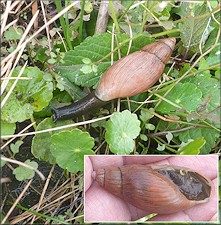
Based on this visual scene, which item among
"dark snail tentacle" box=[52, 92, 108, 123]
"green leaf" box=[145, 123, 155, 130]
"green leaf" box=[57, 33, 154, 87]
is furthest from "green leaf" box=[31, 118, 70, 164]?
"green leaf" box=[145, 123, 155, 130]

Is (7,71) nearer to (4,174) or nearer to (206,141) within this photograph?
(4,174)

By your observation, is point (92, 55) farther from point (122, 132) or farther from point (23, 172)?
point (23, 172)

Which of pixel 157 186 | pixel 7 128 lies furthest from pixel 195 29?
pixel 7 128

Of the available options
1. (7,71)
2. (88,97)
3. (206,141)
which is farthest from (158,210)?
(7,71)

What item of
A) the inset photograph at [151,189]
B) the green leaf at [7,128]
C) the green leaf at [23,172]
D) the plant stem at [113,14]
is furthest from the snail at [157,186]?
the plant stem at [113,14]

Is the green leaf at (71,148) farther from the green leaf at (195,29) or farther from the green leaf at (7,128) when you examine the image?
the green leaf at (195,29)

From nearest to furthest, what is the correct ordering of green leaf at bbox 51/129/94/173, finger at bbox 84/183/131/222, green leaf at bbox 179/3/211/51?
finger at bbox 84/183/131/222
green leaf at bbox 51/129/94/173
green leaf at bbox 179/3/211/51

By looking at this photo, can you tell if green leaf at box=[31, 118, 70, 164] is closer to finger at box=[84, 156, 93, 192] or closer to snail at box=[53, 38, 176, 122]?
snail at box=[53, 38, 176, 122]
